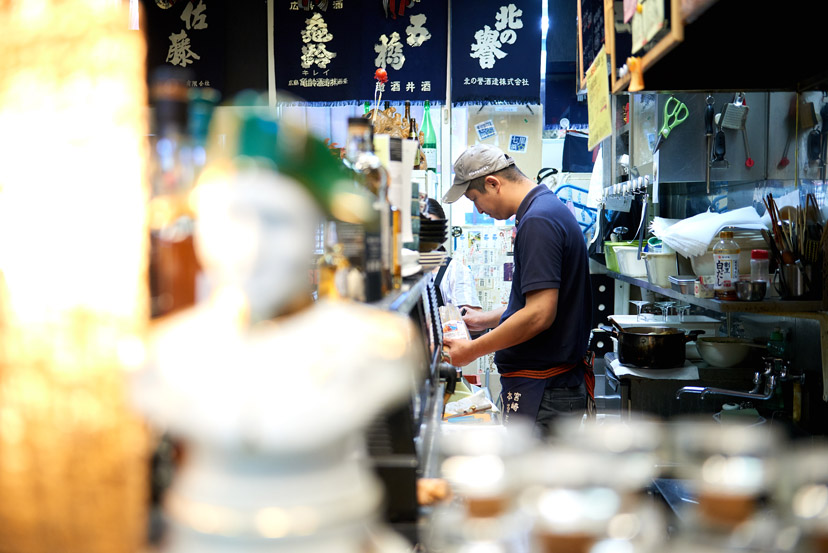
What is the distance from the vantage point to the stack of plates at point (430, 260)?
2270 millimetres

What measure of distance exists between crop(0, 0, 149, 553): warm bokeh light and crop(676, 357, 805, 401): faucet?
2380mm

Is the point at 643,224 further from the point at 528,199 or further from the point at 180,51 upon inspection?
the point at 180,51

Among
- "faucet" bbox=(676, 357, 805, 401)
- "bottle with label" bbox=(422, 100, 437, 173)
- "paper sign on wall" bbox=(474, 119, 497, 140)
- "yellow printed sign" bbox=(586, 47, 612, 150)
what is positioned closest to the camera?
"yellow printed sign" bbox=(586, 47, 612, 150)

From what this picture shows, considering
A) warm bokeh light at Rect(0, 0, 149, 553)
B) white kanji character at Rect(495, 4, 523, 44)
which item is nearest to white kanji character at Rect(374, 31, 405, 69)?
white kanji character at Rect(495, 4, 523, 44)

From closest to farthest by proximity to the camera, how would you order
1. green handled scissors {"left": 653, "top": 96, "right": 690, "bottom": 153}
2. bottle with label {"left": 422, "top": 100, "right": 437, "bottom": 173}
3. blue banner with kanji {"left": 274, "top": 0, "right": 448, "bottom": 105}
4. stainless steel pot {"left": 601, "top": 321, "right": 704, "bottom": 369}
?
stainless steel pot {"left": 601, "top": 321, "right": 704, "bottom": 369} < green handled scissors {"left": 653, "top": 96, "right": 690, "bottom": 153} < blue banner with kanji {"left": 274, "top": 0, "right": 448, "bottom": 105} < bottle with label {"left": 422, "top": 100, "right": 437, "bottom": 173}

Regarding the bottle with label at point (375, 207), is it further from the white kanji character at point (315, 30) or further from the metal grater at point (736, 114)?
the white kanji character at point (315, 30)

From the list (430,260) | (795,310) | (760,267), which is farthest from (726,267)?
(430,260)

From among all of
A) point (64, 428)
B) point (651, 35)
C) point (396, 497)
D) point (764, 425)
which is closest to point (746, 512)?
point (396, 497)

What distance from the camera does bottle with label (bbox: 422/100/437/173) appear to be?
5805mm

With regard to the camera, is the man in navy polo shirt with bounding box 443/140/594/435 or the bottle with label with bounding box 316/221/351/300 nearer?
the bottle with label with bounding box 316/221/351/300

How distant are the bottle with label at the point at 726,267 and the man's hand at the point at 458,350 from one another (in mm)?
969

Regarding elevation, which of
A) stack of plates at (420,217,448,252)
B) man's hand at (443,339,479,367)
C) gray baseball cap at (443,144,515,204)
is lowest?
man's hand at (443,339,479,367)

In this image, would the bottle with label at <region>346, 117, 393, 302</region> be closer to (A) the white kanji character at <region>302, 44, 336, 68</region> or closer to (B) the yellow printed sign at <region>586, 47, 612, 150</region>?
(B) the yellow printed sign at <region>586, 47, 612, 150</region>

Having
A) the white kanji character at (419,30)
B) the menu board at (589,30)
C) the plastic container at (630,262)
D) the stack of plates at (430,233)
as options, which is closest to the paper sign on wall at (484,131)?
the white kanji character at (419,30)
